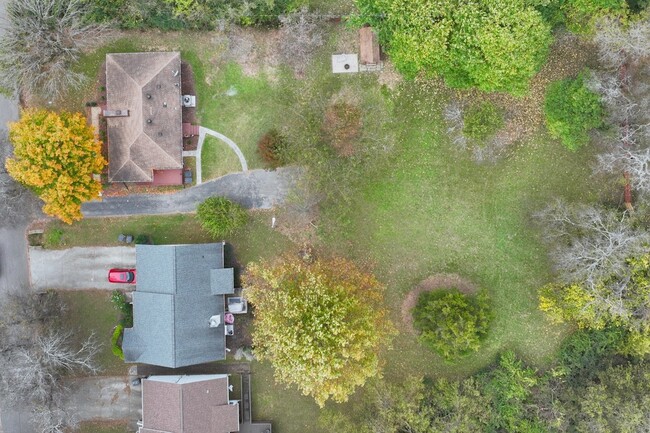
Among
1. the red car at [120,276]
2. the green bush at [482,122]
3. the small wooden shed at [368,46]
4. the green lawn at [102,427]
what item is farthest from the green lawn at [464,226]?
the green lawn at [102,427]

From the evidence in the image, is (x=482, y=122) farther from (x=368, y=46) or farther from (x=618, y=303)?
(x=618, y=303)

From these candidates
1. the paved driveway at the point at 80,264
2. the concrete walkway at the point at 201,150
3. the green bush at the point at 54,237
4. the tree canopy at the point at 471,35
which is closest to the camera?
the tree canopy at the point at 471,35

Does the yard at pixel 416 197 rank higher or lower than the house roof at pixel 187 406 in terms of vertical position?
higher

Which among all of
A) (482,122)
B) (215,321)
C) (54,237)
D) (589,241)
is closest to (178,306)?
(215,321)

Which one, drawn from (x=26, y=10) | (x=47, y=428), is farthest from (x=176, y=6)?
(x=47, y=428)

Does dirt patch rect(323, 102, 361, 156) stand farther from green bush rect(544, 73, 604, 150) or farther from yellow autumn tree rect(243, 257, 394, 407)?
green bush rect(544, 73, 604, 150)

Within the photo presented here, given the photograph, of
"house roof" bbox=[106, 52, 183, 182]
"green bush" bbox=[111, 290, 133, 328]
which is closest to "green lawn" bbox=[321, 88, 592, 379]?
"house roof" bbox=[106, 52, 183, 182]

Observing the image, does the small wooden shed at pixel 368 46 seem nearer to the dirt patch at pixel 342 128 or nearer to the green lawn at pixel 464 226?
the green lawn at pixel 464 226

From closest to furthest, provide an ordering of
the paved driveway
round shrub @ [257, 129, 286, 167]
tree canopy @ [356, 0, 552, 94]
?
1. tree canopy @ [356, 0, 552, 94]
2. round shrub @ [257, 129, 286, 167]
3. the paved driveway
